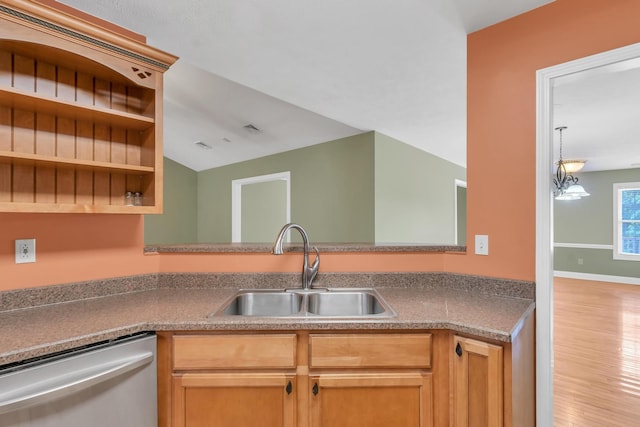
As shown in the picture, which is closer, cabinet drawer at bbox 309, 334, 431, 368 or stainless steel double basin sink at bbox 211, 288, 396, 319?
cabinet drawer at bbox 309, 334, 431, 368

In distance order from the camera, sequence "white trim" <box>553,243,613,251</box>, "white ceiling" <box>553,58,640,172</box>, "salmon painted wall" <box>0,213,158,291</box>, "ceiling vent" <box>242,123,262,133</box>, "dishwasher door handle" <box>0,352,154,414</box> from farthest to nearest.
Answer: "white trim" <box>553,243,613,251</box>
"ceiling vent" <box>242,123,262,133</box>
"white ceiling" <box>553,58,640,172</box>
"salmon painted wall" <box>0,213,158,291</box>
"dishwasher door handle" <box>0,352,154,414</box>

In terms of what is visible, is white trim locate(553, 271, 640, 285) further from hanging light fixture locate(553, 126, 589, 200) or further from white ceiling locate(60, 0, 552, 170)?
white ceiling locate(60, 0, 552, 170)

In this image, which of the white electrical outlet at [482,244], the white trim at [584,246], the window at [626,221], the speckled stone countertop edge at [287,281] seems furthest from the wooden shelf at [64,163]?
the window at [626,221]

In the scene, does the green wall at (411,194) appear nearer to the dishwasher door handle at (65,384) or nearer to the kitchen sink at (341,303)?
the kitchen sink at (341,303)

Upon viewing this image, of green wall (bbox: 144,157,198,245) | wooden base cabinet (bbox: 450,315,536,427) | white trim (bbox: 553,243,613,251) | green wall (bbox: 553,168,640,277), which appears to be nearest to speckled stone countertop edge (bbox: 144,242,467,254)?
wooden base cabinet (bbox: 450,315,536,427)

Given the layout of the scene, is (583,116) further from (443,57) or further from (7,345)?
(7,345)

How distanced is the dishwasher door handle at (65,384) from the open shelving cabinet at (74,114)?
27.0 inches

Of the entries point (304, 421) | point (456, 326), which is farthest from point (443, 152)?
point (304, 421)

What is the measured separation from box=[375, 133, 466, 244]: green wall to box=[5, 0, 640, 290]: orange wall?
1.89m

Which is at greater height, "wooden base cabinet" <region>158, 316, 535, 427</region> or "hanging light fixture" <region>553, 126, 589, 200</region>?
"hanging light fixture" <region>553, 126, 589, 200</region>

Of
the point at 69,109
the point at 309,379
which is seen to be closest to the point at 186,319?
the point at 309,379

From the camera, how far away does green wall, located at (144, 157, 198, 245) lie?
6.50 metres

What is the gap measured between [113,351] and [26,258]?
0.74 meters

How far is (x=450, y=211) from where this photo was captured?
16.9 feet
